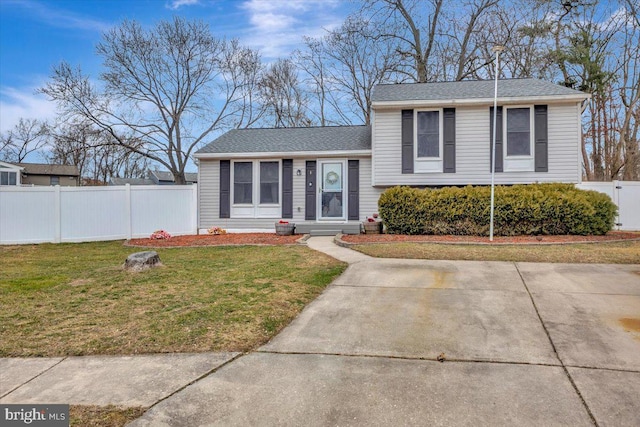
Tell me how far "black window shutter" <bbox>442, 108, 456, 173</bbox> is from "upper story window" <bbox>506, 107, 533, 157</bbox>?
1.60 metres

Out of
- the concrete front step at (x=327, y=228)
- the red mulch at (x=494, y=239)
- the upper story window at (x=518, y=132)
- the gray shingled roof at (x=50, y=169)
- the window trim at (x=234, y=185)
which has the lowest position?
the red mulch at (x=494, y=239)

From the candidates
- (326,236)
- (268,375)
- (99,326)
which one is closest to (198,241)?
(326,236)

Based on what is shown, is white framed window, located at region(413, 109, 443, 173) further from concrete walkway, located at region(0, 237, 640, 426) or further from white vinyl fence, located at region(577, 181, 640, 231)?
concrete walkway, located at region(0, 237, 640, 426)

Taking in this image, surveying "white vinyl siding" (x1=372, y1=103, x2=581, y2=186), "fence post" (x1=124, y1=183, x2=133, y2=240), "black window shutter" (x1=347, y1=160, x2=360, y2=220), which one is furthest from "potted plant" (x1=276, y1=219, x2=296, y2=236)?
"fence post" (x1=124, y1=183, x2=133, y2=240)

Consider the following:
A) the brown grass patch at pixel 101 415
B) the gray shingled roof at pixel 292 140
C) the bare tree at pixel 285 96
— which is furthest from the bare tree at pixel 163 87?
the brown grass patch at pixel 101 415

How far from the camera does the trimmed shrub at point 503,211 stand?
9.54 metres

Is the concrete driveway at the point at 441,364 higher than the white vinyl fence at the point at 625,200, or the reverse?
the white vinyl fence at the point at 625,200

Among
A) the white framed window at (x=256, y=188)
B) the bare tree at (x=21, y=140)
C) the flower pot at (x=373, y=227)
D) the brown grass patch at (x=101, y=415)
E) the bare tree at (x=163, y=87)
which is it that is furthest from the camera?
the bare tree at (x=21, y=140)

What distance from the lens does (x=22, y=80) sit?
59.4ft

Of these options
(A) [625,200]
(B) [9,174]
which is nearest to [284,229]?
(A) [625,200]

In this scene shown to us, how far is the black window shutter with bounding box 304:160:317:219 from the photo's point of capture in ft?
41.0

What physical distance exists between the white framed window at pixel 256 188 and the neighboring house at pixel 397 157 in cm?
4

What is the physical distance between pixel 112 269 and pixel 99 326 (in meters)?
3.17

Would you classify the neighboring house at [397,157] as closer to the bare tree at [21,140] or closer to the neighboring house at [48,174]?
the neighboring house at [48,174]
